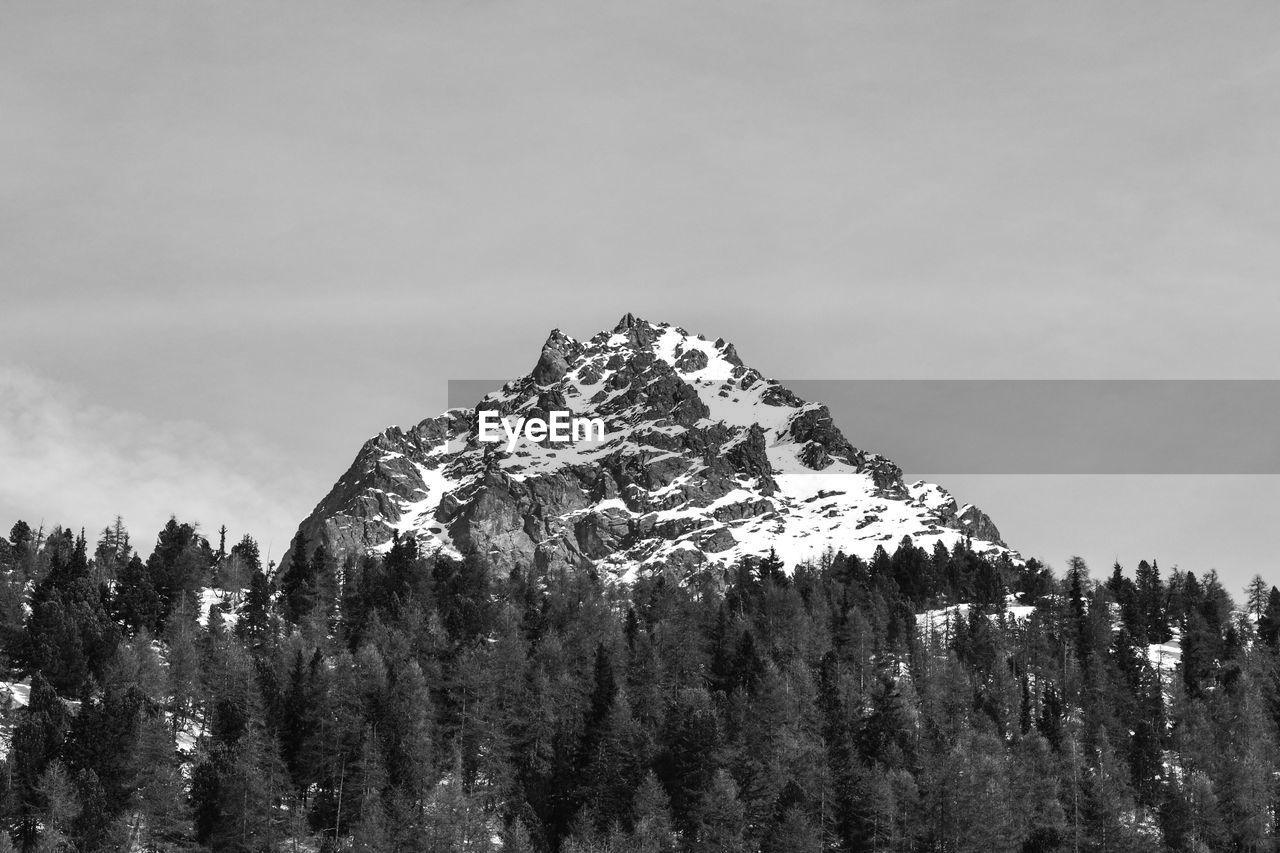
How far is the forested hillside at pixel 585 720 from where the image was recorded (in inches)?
3873

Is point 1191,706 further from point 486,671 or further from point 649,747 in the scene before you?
point 486,671

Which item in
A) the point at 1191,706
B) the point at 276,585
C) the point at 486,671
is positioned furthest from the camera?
the point at 276,585

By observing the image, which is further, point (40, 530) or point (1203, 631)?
point (40, 530)

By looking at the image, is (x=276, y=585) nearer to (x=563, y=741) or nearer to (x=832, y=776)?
(x=563, y=741)

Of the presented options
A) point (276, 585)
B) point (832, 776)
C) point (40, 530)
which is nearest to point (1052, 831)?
point (832, 776)

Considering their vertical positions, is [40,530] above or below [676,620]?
above

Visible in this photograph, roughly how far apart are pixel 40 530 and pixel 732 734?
125 metres

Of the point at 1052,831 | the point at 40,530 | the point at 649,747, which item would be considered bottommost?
the point at 1052,831

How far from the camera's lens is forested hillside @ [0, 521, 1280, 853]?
98.4 meters

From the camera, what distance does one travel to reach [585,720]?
118 meters

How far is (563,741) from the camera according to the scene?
11356cm

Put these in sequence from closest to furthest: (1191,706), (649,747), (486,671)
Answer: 1. (649,747)
2. (486,671)
3. (1191,706)

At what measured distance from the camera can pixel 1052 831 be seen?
103m

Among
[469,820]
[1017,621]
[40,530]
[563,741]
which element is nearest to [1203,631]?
[1017,621]
